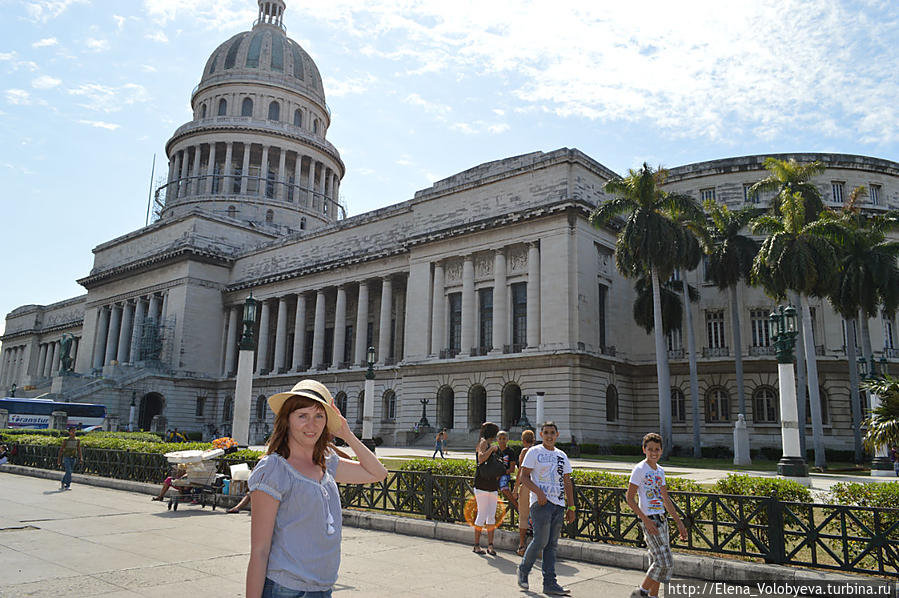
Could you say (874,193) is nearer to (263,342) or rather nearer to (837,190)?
(837,190)

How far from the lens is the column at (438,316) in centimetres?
4678

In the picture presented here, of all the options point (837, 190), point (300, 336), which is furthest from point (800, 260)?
point (300, 336)

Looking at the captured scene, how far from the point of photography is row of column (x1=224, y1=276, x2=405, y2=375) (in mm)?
53656

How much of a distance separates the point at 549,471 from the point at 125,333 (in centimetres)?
6973

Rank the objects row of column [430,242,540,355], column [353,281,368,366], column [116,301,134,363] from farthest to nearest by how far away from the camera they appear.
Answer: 1. column [116,301,134,363]
2. column [353,281,368,366]
3. row of column [430,242,540,355]

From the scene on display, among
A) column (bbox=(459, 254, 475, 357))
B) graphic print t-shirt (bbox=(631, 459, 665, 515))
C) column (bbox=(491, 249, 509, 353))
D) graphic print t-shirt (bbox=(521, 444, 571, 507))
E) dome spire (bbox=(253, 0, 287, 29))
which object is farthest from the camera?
dome spire (bbox=(253, 0, 287, 29))

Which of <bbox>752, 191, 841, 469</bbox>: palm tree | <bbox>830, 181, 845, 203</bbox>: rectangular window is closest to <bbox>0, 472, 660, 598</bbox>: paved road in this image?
<bbox>752, 191, 841, 469</bbox>: palm tree

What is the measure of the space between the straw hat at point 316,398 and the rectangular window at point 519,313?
38.9 m

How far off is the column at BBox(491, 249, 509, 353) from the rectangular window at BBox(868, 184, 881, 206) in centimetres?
2578

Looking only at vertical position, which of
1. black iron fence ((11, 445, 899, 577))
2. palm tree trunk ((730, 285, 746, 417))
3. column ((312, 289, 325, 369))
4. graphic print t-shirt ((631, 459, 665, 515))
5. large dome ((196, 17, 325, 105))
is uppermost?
large dome ((196, 17, 325, 105))

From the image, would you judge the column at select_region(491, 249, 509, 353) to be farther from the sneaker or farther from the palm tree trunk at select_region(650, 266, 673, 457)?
the sneaker

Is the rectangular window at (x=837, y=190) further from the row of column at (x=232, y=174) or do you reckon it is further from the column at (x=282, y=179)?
the column at (x=282, y=179)

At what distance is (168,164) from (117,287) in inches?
855

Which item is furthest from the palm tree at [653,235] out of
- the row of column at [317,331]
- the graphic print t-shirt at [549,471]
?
the graphic print t-shirt at [549,471]
